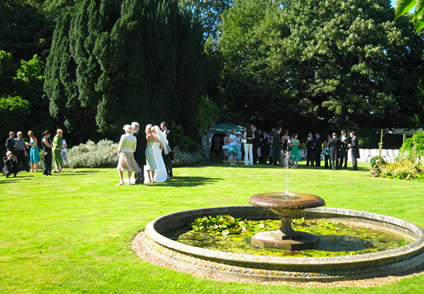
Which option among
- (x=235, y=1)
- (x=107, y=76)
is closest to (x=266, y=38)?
(x=235, y=1)

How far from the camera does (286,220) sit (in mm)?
6613

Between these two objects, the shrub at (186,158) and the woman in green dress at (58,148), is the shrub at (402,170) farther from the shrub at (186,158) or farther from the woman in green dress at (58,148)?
the woman in green dress at (58,148)

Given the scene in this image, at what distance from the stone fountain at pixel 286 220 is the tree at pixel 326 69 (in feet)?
92.8

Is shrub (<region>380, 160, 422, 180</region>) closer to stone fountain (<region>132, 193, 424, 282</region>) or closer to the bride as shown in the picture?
the bride

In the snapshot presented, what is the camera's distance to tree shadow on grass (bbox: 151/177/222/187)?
1362 cm

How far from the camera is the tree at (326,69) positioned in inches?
1321

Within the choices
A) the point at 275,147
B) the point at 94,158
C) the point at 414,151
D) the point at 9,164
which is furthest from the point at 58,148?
the point at 414,151

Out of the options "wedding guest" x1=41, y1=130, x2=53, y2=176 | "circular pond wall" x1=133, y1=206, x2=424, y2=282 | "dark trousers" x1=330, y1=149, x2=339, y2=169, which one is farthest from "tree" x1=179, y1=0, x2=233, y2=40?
"circular pond wall" x1=133, y1=206, x2=424, y2=282

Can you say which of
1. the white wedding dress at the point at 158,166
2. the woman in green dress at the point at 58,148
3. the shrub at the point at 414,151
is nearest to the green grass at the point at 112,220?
the white wedding dress at the point at 158,166

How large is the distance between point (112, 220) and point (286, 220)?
3412 millimetres

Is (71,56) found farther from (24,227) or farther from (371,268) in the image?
(371,268)

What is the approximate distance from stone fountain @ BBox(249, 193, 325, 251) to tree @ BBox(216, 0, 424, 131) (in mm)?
28281

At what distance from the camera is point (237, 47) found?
38.0 metres

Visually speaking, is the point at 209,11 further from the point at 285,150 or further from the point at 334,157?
the point at 334,157
